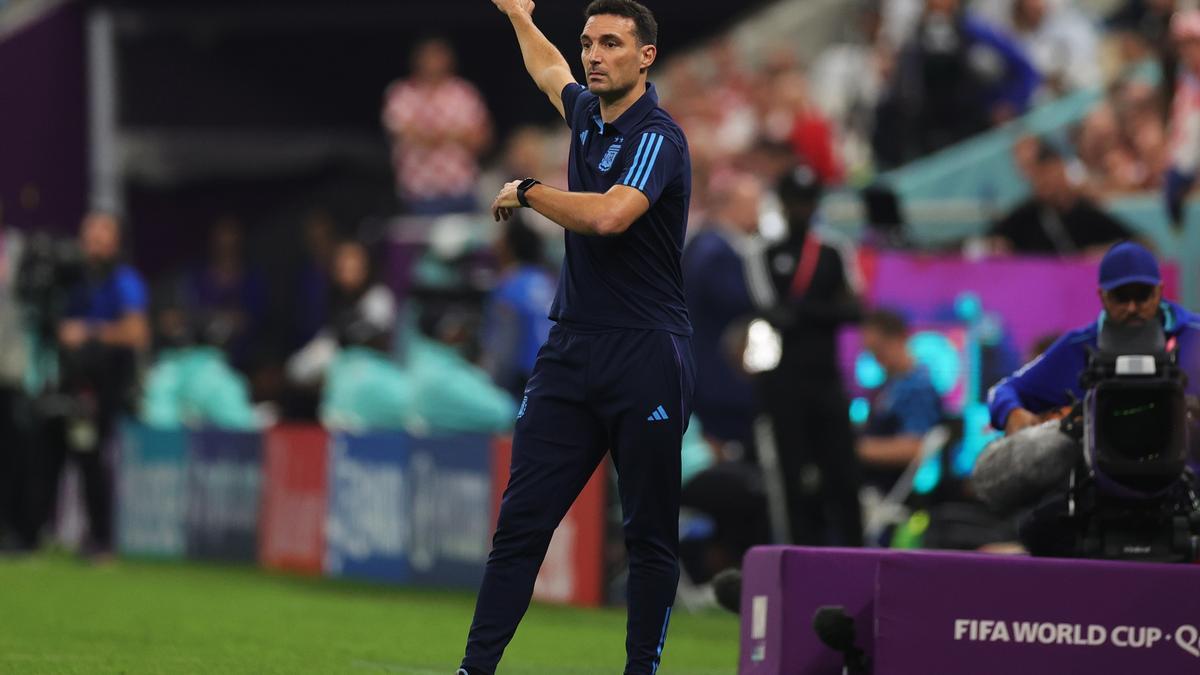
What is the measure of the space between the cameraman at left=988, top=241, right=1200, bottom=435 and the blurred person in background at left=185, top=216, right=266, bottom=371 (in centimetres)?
1320

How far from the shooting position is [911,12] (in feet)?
61.0

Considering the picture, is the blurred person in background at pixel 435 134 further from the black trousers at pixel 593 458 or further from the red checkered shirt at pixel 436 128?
the black trousers at pixel 593 458

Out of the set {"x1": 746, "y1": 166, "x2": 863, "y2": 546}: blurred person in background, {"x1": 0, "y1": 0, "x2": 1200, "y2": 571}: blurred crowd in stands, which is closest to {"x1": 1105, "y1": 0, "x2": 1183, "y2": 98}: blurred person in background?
{"x1": 0, "y1": 0, "x2": 1200, "y2": 571}: blurred crowd in stands

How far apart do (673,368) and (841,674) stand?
1.36 m

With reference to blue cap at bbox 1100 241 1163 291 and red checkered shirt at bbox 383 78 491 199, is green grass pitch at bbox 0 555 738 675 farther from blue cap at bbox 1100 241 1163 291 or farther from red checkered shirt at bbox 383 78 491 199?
red checkered shirt at bbox 383 78 491 199

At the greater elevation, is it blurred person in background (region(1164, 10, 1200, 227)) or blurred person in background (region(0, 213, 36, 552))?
blurred person in background (region(1164, 10, 1200, 227))

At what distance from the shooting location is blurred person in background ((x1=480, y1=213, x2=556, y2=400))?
46.6ft

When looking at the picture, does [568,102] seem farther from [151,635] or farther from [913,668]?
[151,635]

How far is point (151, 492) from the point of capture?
58.3 ft

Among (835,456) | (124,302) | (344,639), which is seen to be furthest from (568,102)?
(124,302)

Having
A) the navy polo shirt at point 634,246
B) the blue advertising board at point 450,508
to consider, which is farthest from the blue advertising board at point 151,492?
the navy polo shirt at point 634,246

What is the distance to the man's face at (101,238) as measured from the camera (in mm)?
16078

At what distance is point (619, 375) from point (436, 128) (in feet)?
43.8

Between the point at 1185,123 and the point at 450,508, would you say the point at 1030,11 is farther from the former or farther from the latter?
the point at 450,508
